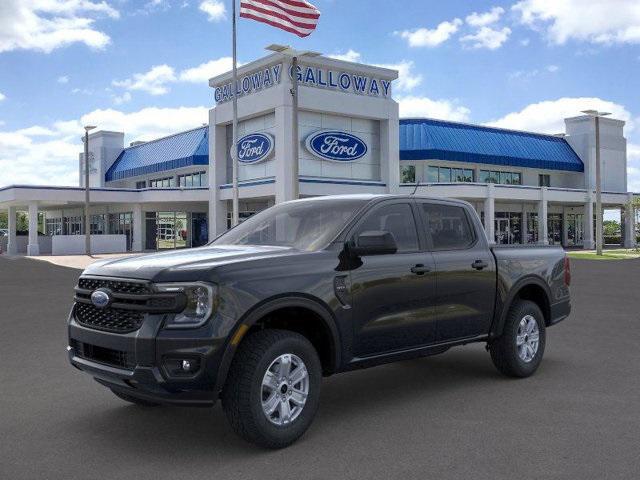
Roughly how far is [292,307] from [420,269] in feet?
4.67

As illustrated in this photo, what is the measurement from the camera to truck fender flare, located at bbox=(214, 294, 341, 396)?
441 cm

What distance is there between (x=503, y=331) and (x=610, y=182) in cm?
5720

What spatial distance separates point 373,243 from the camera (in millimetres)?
5066

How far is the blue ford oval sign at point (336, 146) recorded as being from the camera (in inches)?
1443

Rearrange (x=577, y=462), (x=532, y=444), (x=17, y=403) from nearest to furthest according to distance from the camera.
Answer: (x=577, y=462)
(x=532, y=444)
(x=17, y=403)

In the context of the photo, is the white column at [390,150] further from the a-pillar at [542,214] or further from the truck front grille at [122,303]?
the truck front grille at [122,303]

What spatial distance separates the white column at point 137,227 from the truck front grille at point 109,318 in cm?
4402

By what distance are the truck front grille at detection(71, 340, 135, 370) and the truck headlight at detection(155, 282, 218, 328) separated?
0.42 metres

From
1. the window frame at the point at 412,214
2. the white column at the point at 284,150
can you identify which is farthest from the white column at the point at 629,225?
the window frame at the point at 412,214

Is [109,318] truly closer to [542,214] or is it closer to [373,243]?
[373,243]

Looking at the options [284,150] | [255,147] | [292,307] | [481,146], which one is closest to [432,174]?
[481,146]

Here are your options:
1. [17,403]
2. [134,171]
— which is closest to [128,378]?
[17,403]

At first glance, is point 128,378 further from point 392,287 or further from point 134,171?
point 134,171

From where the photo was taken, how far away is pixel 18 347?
352 inches
